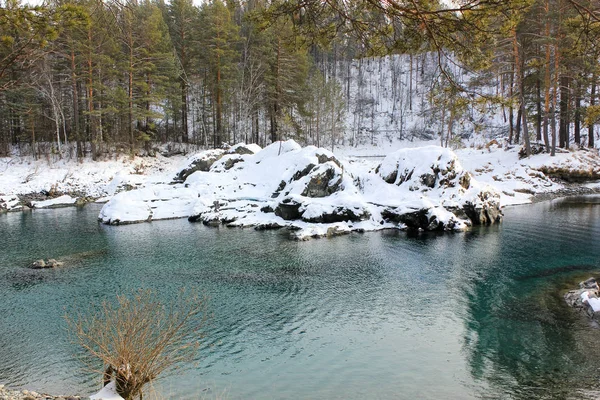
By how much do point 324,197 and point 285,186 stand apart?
363 centimetres

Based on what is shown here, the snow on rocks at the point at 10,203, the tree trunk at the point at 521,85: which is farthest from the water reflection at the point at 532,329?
the snow on rocks at the point at 10,203

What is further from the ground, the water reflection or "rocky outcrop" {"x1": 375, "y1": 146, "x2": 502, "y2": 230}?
"rocky outcrop" {"x1": 375, "y1": 146, "x2": 502, "y2": 230}

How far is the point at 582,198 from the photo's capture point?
28.3 meters

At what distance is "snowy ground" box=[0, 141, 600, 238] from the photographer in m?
23.7

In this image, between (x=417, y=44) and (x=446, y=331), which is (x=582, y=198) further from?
(x=417, y=44)

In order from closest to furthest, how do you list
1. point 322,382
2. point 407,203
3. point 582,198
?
point 322,382
point 407,203
point 582,198

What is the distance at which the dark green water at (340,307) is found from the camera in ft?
26.5

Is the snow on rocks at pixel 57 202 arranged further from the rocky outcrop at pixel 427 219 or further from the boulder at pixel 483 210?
the boulder at pixel 483 210

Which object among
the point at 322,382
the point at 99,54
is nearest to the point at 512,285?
the point at 322,382

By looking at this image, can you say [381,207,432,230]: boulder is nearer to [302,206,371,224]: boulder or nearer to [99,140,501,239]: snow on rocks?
[99,140,501,239]: snow on rocks

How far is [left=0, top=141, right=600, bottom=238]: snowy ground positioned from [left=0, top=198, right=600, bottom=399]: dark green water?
2.90m

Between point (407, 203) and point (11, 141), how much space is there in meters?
42.9

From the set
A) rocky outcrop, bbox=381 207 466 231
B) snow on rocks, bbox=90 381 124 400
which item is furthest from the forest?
snow on rocks, bbox=90 381 124 400

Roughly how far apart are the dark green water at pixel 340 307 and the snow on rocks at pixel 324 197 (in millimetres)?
1964
